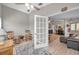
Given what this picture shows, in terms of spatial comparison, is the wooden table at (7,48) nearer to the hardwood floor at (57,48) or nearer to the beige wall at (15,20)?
the beige wall at (15,20)

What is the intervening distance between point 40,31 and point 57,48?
17.7 inches

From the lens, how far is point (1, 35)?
1708mm

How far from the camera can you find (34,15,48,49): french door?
1.82m

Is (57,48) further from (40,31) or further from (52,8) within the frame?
(52,8)

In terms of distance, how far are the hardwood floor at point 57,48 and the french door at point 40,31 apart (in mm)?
117

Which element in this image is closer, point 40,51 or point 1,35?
point 1,35

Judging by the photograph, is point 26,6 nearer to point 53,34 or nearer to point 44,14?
point 44,14

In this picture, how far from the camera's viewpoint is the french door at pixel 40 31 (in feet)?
5.96

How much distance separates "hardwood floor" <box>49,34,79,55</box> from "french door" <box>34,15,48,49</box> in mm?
117

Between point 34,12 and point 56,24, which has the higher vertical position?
point 34,12

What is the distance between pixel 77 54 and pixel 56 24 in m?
0.66

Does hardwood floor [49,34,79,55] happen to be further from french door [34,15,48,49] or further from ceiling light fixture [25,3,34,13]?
ceiling light fixture [25,3,34,13]
